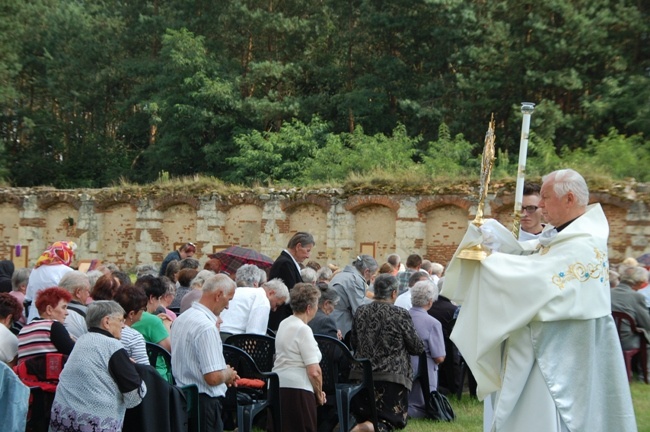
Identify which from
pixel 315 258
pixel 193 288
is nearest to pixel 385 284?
pixel 193 288

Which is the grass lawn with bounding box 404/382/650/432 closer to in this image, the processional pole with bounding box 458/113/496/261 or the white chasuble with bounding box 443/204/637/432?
the white chasuble with bounding box 443/204/637/432

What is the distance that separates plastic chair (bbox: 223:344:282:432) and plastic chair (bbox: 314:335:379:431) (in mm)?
688

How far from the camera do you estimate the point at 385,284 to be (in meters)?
8.00

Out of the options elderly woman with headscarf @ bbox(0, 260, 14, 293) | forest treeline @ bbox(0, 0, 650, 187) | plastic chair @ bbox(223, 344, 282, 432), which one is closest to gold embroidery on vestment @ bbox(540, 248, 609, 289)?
plastic chair @ bbox(223, 344, 282, 432)

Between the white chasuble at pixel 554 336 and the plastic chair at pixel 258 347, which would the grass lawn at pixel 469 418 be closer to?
the plastic chair at pixel 258 347

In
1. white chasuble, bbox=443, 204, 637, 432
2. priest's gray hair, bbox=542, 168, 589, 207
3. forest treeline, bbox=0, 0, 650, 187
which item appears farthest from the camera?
forest treeline, bbox=0, 0, 650, 187

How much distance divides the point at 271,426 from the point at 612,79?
82.5 feet

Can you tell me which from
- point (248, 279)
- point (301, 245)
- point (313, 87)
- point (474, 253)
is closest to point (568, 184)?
point (474, 253)

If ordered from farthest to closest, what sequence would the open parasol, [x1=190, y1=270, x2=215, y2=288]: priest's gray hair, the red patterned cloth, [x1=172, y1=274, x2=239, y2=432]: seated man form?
1. the open parasol
2. the red patterned cloth
3. [x1=190, y1=270, x2=215, y2=288]: priest's gray hair
4. [x1=172, y1=274, x2=239, y2=432]: seated man

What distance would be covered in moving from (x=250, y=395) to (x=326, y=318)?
50.6 inches

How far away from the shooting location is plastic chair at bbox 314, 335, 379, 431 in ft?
25.0

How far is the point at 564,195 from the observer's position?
5.21 m

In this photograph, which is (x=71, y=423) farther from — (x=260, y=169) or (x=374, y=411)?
(x=260, y=169)

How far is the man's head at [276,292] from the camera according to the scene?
874cm
